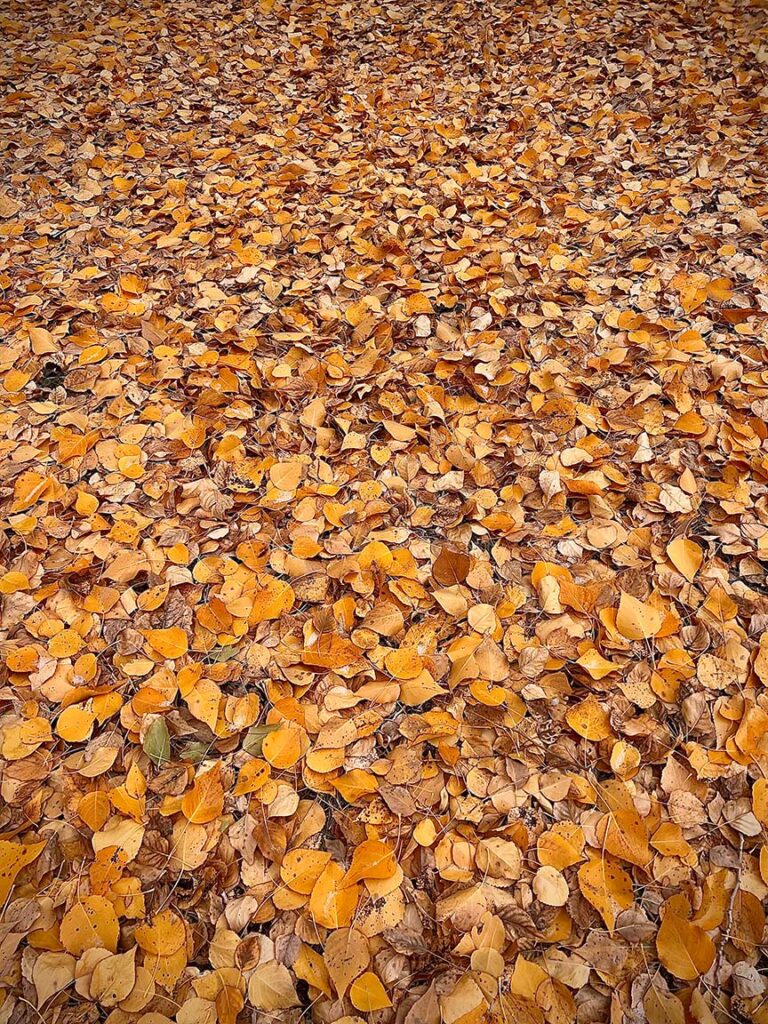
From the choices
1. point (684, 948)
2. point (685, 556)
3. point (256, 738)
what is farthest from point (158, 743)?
point (685, 556)

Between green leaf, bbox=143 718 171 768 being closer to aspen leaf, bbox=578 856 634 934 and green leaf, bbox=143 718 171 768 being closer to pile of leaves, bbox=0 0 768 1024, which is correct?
pile of leaves, bbox=0 0 768 1024

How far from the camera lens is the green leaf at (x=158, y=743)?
1218 mm

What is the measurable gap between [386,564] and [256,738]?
0.46 meters

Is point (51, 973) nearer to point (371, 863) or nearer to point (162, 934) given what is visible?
point (162, 934)

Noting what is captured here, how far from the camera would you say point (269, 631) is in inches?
55.0

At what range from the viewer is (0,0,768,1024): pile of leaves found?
1.03 meters

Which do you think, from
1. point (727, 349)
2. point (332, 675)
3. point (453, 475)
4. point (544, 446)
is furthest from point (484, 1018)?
point (727, 349)

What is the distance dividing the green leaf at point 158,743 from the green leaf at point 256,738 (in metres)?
0.14

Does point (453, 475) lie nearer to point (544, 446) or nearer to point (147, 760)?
point (544, 446)

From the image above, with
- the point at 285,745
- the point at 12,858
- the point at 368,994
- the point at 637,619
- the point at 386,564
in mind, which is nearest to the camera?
the point at 368,994

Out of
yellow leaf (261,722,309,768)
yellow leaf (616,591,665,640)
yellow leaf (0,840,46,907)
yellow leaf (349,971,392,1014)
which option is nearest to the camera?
yellow leaf (349,971,392,1014)

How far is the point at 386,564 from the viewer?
58.4 inches

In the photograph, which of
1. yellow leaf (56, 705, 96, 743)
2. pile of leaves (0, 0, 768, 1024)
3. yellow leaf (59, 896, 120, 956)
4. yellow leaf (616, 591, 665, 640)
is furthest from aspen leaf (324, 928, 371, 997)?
yellow leaf (616, 591, 665, 640)

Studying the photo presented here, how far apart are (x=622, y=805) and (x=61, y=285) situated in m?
2.18
